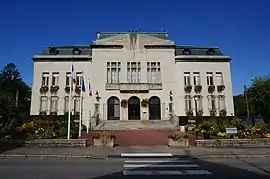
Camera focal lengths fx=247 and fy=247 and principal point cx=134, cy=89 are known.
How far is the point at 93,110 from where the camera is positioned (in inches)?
1483

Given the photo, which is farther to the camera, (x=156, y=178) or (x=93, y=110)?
(x=93, y=110)

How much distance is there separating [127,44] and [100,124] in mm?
14532

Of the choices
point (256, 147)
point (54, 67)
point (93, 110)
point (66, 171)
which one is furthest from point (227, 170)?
point (54, 67)

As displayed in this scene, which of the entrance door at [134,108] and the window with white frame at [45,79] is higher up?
the window with white frame at [45,79]

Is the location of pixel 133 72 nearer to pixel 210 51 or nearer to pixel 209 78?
pixel 209 78

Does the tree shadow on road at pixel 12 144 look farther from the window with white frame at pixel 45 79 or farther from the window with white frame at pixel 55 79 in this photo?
the window with white frame at pixel 45 79

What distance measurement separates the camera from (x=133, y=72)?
3981 centimetres

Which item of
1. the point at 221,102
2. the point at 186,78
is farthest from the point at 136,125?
the point at 221,102

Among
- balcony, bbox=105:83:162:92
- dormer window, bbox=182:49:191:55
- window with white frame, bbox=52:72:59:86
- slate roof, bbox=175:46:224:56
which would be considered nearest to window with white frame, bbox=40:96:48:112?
window with white frame, bbox=52:72:59:86

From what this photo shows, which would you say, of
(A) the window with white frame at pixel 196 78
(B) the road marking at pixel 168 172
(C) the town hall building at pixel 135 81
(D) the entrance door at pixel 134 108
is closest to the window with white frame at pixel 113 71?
(C) the town hall building at pixel 135 81

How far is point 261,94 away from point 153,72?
19.4 meters

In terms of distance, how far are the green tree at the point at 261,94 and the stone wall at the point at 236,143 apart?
28508 mm

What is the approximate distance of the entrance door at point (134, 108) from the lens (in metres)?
38.2

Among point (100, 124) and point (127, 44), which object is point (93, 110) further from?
point (127, 44)
